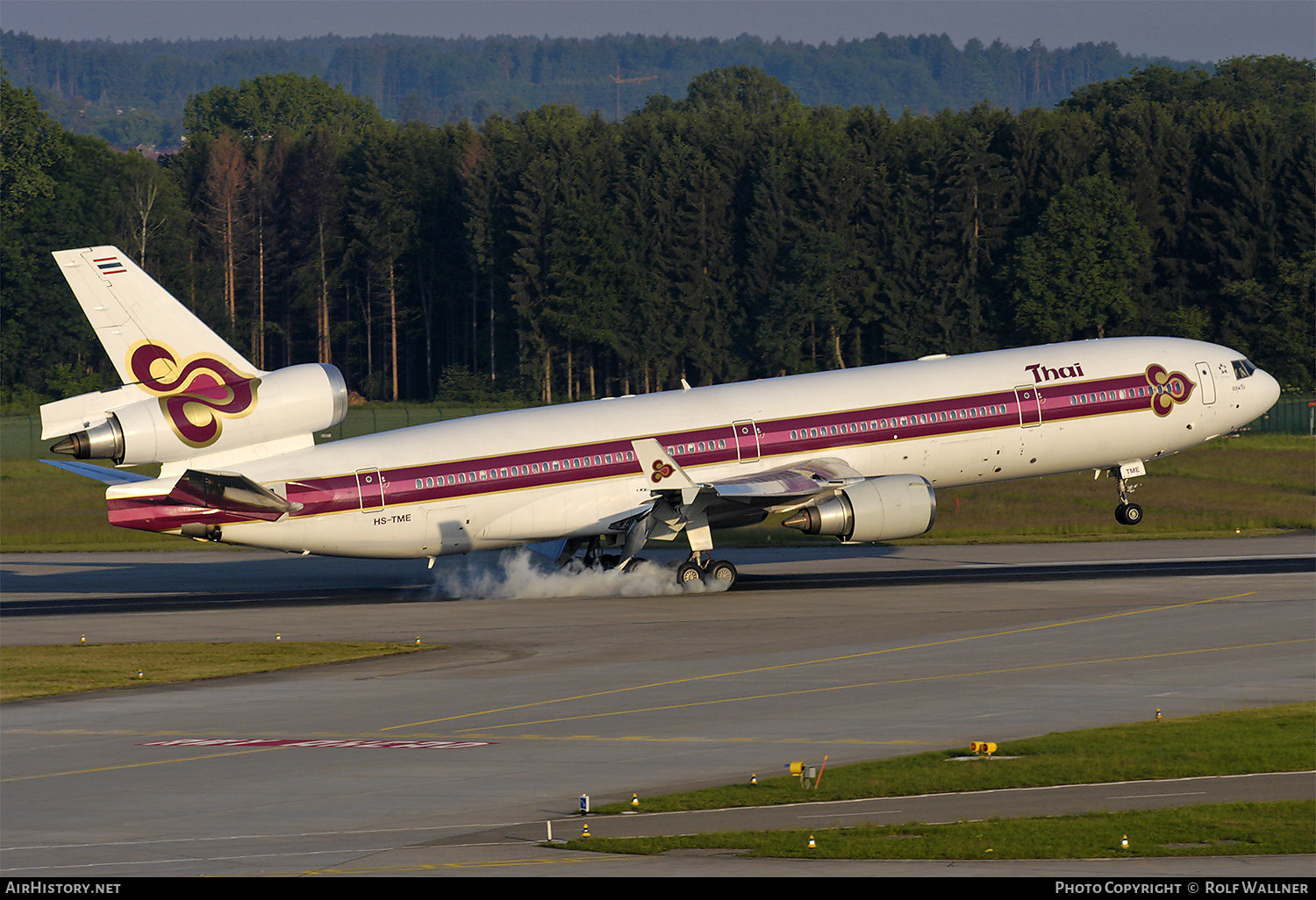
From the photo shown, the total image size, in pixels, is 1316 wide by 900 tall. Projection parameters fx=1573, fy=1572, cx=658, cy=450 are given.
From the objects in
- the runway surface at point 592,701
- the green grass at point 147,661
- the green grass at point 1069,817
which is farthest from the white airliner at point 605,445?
the green grass at point 1069,817

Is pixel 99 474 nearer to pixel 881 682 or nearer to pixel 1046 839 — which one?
pixel 881 682

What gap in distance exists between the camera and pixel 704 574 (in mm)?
44406

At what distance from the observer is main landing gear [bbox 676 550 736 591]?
44344mm

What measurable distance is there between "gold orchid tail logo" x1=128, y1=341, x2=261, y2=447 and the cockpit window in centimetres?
2986

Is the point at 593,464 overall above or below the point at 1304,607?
above

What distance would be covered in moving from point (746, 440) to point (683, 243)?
9123 centimetres

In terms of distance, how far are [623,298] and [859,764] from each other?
110m

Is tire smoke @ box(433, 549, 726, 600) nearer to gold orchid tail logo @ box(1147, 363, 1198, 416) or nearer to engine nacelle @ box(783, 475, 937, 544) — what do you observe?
engine nacelle @ box(783, 475, 937, 544)

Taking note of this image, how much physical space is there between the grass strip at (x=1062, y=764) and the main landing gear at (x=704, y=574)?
1936 centimetres

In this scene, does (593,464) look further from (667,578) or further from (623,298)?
(623,298)

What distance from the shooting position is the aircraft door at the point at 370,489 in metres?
42.2

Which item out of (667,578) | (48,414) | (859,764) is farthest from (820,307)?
(859,764)

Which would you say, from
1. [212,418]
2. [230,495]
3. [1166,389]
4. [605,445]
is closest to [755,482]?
[605,445]
